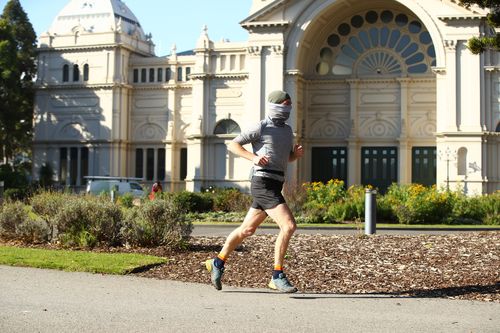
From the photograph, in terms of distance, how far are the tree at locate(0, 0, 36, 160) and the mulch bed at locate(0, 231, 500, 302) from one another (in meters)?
43.3

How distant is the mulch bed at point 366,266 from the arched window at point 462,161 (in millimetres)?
29635

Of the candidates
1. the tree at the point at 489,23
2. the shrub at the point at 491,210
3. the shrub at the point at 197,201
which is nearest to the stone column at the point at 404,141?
the shrub at the point at 197,201

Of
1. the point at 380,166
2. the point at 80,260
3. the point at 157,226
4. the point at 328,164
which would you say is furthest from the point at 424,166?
the point at 80,260

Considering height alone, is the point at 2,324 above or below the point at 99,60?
below

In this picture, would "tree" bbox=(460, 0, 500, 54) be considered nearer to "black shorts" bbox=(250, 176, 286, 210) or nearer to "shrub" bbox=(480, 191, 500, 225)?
"black shorts" bbox=(250, 176, 286, 210)

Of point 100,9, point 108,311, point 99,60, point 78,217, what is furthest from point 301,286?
point 100,9

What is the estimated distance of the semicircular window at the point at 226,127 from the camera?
50.5 m

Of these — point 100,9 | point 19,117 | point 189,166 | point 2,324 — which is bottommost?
point 2,324

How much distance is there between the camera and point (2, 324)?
25.6ft

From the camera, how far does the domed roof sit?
59.1 meters

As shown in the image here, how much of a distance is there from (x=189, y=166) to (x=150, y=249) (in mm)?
37019

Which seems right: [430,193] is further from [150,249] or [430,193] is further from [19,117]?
[19,117]

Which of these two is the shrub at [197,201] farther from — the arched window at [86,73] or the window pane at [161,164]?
the arched window at [86,73]

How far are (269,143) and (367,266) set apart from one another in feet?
9.68
